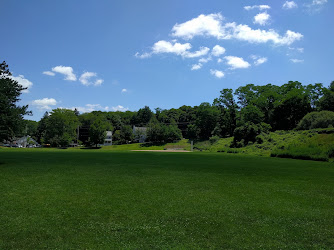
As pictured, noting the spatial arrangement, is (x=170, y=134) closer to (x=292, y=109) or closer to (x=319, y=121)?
(x=292, y=109)

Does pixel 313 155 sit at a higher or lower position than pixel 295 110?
lower

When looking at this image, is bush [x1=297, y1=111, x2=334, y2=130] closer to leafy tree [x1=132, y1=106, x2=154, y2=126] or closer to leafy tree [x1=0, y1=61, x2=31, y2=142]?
leafy tree [x1=0, y1=61, x2=31, y2=142]

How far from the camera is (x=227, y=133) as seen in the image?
223 ft

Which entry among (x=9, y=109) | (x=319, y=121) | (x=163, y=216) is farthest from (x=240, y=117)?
(x=163, y=216)

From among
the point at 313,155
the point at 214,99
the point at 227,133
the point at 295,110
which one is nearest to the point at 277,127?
the point at 295,110

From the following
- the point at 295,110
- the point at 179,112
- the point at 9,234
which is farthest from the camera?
the point at 179,112

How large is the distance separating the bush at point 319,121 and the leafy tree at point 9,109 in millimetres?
40695

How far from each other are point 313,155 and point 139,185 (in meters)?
21.9

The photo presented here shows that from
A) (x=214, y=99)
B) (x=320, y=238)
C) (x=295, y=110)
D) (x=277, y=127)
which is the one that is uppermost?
(x=214, y=99)

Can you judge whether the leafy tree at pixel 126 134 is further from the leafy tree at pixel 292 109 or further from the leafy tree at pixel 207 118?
the leafy tree at pixel 292 109

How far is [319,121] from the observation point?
4106 centimetres

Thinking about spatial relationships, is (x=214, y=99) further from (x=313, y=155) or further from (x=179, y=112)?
(x=179, y=112)

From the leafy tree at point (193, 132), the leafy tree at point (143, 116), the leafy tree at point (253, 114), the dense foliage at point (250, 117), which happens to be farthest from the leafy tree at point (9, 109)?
the leafy tree at point (143, 116)

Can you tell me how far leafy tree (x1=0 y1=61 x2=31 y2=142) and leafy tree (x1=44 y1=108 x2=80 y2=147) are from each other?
55523 millimetres
